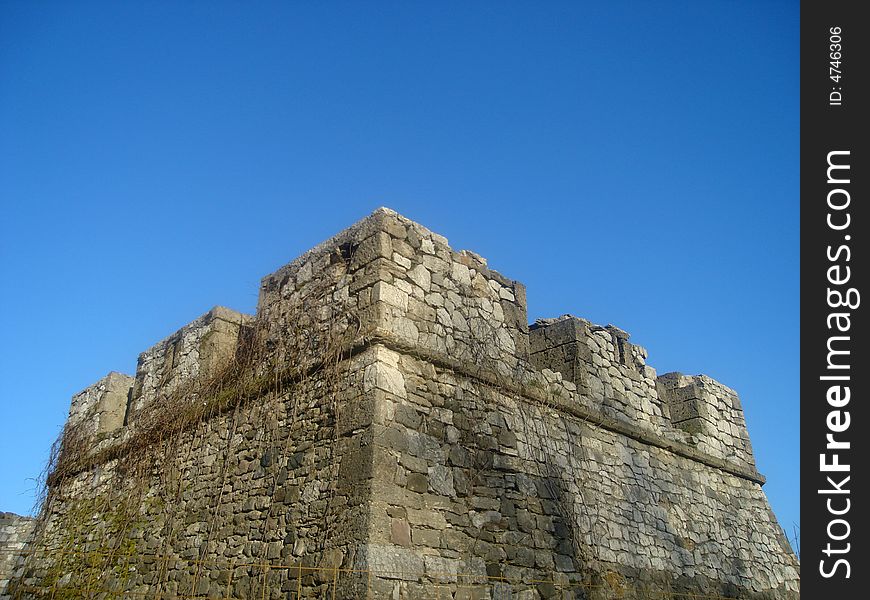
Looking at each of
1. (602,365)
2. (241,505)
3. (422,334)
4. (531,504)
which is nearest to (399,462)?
(422,334)

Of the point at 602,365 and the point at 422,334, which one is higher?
the point at 602,365

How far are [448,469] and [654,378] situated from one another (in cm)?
454

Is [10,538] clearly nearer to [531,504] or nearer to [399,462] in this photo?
[399,462]

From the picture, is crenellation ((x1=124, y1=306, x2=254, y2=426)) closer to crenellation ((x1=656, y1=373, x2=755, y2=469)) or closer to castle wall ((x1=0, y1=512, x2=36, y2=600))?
castle wall ((x1=0, y1=512, x2=36, y2=600))

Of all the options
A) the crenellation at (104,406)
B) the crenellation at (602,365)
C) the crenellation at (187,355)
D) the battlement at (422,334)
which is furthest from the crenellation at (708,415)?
the crenellation at (104,406)

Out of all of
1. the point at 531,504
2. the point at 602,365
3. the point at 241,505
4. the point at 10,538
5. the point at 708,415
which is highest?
the point at 602,365

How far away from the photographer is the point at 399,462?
5.74m

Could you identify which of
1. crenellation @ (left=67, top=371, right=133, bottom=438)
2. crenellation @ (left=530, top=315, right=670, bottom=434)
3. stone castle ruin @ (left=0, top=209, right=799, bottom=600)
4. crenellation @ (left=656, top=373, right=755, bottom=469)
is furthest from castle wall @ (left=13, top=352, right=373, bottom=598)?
crenellation @ (left=656, top=373, right=755, bottom=469)

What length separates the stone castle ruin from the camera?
18.9 ft

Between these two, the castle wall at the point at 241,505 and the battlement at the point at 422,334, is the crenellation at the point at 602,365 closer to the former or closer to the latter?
the battlement at the point at 422,334

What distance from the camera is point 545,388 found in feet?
25.0

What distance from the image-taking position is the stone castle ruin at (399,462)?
18.9ft
